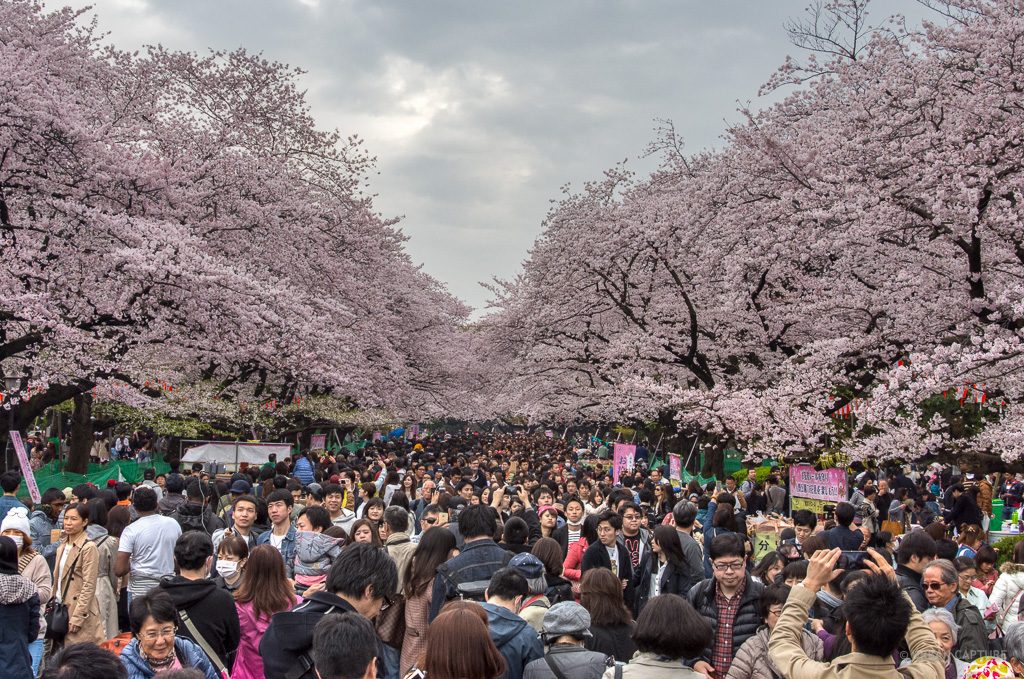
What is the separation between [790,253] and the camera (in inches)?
748

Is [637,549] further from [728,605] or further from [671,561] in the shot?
[728,605]

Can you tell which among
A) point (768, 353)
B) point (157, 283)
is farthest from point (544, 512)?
point (768, 353)

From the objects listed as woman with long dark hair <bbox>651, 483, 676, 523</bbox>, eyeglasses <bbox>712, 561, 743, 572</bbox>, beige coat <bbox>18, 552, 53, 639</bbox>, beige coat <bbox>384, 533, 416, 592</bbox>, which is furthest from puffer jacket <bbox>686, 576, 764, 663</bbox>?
woman with long dark hair <bbox>651, 483, 676, 523</bbox>

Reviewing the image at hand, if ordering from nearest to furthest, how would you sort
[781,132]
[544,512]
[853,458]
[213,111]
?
[544,512] → [853,458] → [781,132] → [213,111]

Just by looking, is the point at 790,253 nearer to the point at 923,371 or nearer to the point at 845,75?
the point at 845,75

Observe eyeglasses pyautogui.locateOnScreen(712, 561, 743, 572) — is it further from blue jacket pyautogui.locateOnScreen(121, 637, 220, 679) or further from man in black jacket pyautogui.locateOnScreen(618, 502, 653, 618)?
blue jacket pyautogui.locateOnScreen(121, 637, 220, 679)

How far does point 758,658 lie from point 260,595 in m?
2.80

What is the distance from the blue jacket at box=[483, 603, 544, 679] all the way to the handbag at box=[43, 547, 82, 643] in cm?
410

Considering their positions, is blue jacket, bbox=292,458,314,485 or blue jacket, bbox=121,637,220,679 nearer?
blue jacket, bbox=121,637,220,679

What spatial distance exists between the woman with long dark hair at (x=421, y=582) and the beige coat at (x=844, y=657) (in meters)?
2.33

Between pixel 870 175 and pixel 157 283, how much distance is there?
13.2m

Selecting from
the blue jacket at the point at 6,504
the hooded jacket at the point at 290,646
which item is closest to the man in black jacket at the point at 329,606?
the hooded jacket at the point at 290,646

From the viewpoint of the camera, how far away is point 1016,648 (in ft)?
15.8

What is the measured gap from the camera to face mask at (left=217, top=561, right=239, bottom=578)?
6820mm
